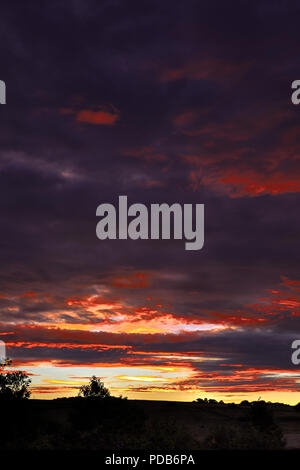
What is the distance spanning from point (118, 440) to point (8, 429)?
11.0 metres

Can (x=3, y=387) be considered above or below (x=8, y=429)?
above

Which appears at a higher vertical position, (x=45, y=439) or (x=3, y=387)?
(x=3, y=387)

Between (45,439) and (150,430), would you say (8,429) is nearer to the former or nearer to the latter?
(45,439)
